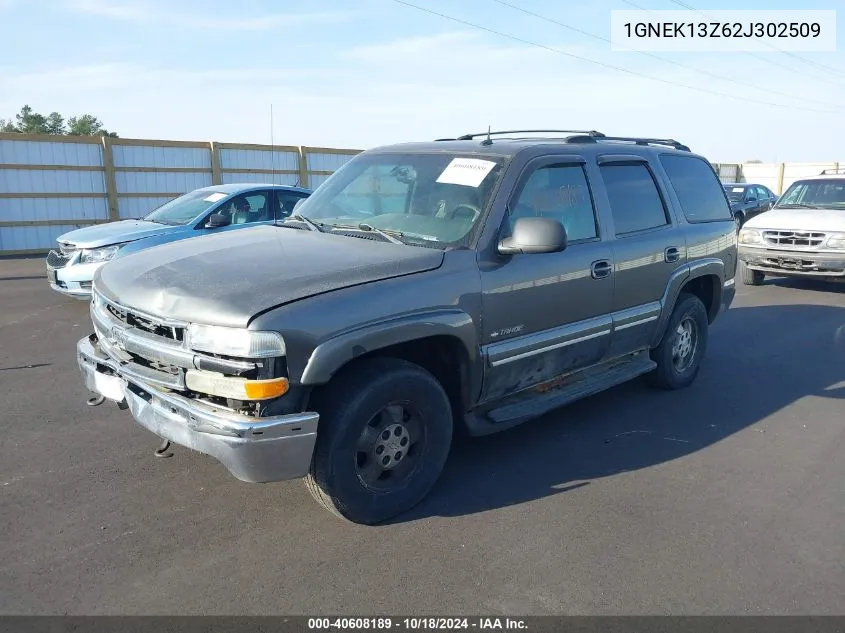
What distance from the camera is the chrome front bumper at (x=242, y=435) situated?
3.00 meters

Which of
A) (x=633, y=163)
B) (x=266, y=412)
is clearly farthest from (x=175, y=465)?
(x=633, y=163)

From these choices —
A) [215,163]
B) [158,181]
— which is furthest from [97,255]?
[215,163]

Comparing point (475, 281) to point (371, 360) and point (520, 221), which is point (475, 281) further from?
point (371, 360)

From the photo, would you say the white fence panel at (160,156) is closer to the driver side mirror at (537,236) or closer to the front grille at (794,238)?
the front grille at (794,238)

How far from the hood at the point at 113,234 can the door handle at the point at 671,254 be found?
243 inches

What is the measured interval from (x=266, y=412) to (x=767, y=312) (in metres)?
8.29

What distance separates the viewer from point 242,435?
2990mm

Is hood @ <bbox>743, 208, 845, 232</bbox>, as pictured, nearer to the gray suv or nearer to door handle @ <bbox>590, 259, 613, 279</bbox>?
the gray suv

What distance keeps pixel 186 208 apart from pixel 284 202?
4.40ft

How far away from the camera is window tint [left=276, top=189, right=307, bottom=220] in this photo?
9797 mm

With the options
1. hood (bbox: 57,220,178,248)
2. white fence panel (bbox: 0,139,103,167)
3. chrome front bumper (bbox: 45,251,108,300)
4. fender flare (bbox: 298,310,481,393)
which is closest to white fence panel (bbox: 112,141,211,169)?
white fence panel (bbox: 0,139,103,167)

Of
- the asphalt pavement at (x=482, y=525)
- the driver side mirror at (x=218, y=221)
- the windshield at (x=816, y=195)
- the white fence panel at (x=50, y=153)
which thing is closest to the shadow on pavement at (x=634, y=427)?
the asphalt pavement at (x=482, y=525)
